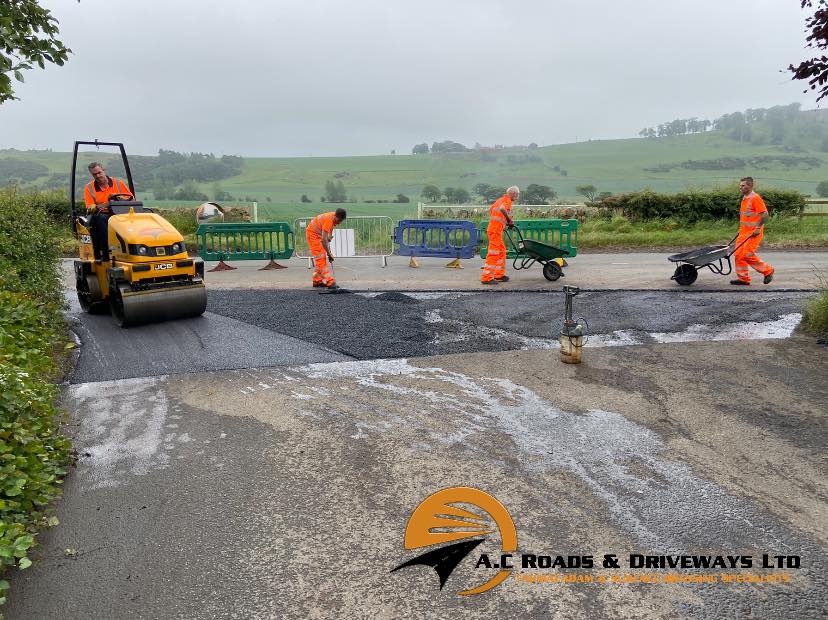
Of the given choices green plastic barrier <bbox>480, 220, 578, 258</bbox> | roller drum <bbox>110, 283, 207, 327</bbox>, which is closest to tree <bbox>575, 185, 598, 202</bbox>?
green plastic barrier <bbox>480, 220, 578, 258</bbox>

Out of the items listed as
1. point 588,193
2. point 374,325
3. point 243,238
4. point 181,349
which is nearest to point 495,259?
point 374,325

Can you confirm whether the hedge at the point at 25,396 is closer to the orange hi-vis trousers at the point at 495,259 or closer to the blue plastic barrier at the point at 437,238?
the orange hi-vis trousers at the point at 495,259

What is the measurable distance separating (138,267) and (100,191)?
1675mm

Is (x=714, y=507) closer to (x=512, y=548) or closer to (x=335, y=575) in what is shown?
(x=512, y=548)

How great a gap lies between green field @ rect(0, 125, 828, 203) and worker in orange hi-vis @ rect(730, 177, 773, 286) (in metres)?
21.8

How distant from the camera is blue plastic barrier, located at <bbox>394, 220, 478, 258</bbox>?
1398 cm

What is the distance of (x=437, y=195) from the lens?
2198 centimetres

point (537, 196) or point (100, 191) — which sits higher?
point (537, 196)

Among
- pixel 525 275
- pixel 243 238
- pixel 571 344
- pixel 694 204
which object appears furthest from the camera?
pixel 694 204

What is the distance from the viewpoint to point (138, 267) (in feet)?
25.0

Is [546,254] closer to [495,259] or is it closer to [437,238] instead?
[495,259]

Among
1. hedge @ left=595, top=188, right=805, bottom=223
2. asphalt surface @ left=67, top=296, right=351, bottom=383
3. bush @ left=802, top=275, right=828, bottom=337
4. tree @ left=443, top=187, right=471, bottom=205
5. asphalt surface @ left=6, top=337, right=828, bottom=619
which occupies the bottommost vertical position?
asphalt surface @ left=6, top=337, right=828, bottom=619

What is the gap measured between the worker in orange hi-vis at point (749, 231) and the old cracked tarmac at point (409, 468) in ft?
11.5

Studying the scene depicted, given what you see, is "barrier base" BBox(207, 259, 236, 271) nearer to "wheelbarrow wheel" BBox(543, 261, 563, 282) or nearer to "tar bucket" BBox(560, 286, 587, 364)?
"wheelbarrow wheel" BBox(543, 261, 563, 282)
